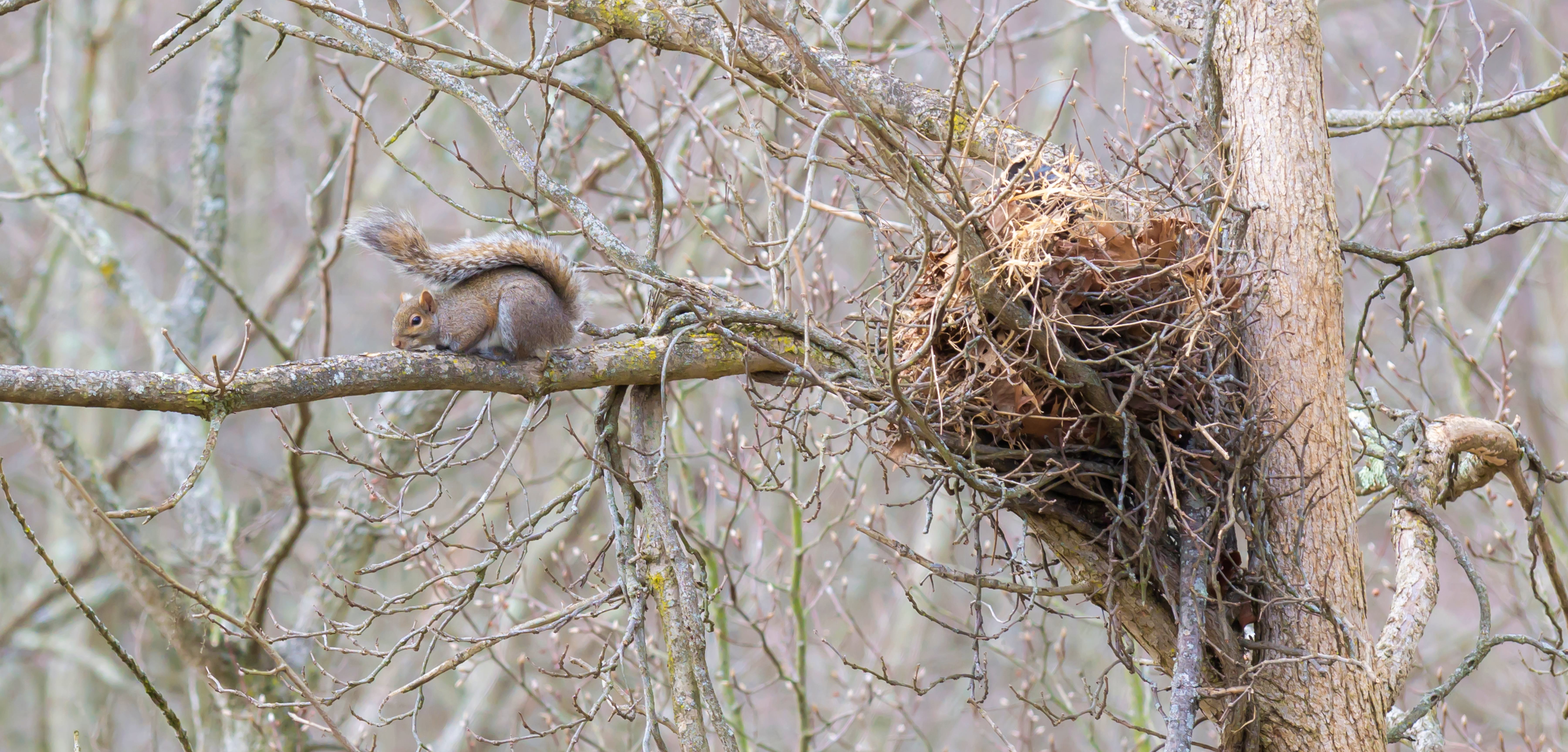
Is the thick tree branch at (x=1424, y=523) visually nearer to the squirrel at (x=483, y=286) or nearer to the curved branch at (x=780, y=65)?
the curved branch at (x=780, y=65)

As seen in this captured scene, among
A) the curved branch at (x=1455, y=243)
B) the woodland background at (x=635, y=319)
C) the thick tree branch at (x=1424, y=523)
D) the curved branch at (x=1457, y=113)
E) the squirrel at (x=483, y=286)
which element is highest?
the woodland background at (x=635, y=319)

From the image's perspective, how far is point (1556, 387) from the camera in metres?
10.6

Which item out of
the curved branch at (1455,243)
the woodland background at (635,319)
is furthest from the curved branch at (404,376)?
the curved branch at (1455,243)

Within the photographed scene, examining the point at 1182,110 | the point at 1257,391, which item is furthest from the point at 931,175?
the point at 1182,110

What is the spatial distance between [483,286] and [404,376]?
889mm

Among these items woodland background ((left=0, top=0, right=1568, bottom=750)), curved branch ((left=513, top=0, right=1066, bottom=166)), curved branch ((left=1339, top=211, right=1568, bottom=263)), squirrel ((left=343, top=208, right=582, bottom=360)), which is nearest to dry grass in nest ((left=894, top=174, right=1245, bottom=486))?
curved branch ((left=513, top=0, right=1066, bottom=166))

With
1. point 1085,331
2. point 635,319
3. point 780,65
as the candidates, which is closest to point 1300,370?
point 1085,331

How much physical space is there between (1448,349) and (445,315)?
581 cm

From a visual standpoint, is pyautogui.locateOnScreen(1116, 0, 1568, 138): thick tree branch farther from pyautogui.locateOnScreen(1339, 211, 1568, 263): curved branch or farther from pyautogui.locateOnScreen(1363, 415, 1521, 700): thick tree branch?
pyautogui.locateOnScreen(1363, 415, 1521, 700): thick tree branch

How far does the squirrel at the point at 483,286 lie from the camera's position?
134 inches

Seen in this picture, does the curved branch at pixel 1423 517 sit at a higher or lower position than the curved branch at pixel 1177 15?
lower

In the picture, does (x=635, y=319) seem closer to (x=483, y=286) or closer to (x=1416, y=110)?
(x=483, y=286)

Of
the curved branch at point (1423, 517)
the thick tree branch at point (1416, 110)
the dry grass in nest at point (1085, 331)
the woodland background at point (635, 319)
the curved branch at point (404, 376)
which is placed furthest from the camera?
the woodland background at point (635, 319)

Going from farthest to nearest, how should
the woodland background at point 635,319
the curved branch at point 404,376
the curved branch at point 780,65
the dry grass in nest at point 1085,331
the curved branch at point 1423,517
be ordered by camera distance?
the woodland background at point 635,319 < the curved branch at point 780,65 < the curved branch at point 1423,517 < the dry grass in nest at point 1085,331 < the curved branch at point 404,376
